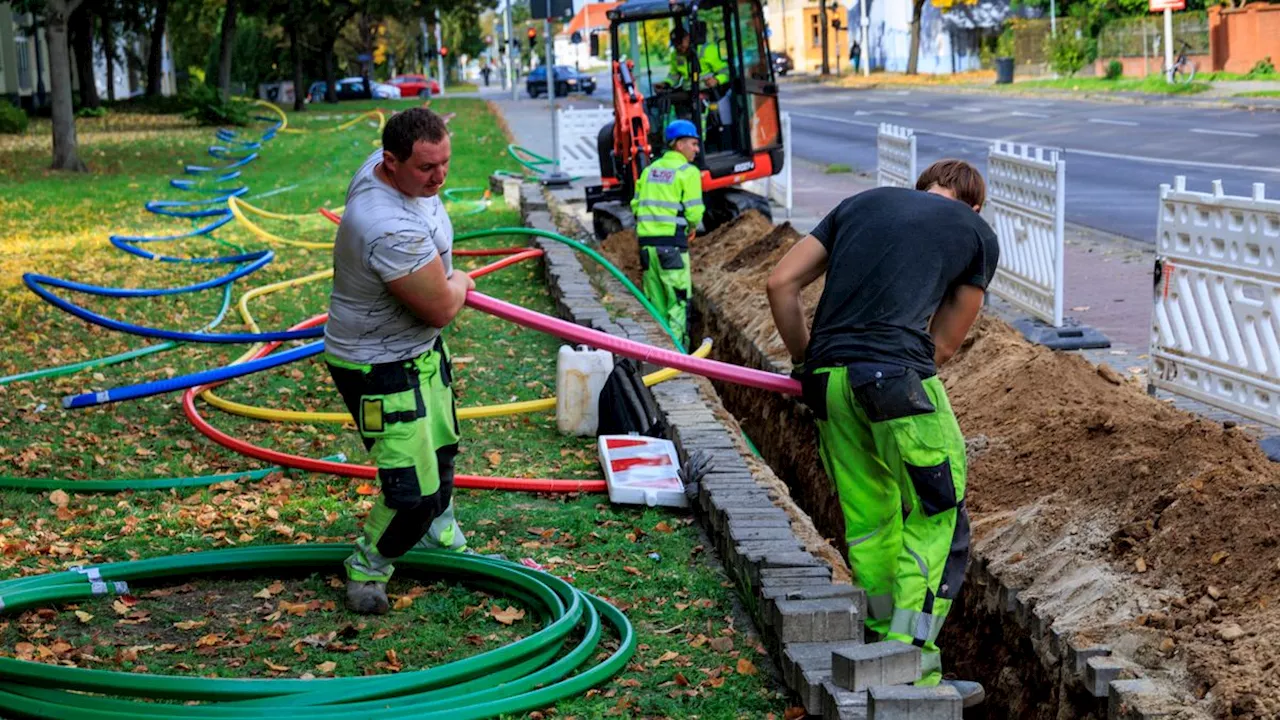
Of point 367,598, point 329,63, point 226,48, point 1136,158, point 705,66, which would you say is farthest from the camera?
point 329,63

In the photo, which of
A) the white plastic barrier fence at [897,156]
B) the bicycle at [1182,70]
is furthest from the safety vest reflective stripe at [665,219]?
the bicycle at [1182,70]

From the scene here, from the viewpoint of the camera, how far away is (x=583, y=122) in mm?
25516

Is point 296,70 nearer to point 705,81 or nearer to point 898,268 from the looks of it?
point 705,81

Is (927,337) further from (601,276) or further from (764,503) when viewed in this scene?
(601,276)

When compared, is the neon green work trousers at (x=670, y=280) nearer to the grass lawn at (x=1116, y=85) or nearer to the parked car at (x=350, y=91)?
the grass lawn at (x=1116, y=85)

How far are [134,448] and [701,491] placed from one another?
10.5 ft

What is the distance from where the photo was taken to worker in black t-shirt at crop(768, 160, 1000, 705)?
193 inches

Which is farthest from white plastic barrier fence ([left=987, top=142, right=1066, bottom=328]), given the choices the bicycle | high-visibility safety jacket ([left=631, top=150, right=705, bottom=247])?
the bicycle

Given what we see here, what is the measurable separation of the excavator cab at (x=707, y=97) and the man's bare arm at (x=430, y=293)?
10608 mm

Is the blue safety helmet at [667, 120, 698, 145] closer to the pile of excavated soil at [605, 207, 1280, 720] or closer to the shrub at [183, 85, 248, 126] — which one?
the pile of excavated soil at [605, 207, 1280, 720]

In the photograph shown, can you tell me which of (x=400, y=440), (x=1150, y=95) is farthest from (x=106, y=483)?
(x=1150, y=95)

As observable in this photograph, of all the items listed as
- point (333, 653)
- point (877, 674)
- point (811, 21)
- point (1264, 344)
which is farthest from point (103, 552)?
point (811, 21)

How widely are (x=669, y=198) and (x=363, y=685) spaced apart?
23.5 ft

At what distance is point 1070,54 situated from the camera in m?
50.4
